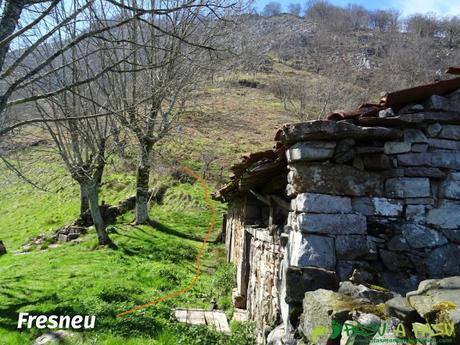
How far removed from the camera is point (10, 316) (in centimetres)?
674

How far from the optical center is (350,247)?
401 cm

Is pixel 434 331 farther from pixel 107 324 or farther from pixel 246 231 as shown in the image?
pixel 246 231

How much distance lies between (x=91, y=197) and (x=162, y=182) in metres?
7.28

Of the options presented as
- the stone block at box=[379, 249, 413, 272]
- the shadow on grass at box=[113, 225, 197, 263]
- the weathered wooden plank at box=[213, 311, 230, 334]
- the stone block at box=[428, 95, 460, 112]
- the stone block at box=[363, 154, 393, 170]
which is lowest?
the weathered wooden plank at box=[213, 311, 230, 334]

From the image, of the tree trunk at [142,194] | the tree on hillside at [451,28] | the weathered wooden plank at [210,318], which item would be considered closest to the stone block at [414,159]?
the weathered wooden plank at [210,318]

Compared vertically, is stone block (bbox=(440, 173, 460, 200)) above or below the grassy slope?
above

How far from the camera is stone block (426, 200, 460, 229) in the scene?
13.7 ft

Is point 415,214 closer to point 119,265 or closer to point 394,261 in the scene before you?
point 394,261

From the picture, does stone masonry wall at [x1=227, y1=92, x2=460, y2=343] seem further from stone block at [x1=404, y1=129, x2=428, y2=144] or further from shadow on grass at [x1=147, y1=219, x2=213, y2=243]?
shadow on grass at [x1=147, y1=219, x2=213, y2=243]

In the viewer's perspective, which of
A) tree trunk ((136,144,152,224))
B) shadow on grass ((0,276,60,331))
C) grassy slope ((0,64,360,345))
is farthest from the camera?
tree trunk ((136,144,152,224))

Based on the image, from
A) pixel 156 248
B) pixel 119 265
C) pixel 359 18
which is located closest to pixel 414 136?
pixel 119 265

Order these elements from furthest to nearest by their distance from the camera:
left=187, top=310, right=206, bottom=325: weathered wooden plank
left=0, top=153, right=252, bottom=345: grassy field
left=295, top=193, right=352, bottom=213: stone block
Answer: left=187, top=310, right=206, bottom=325: weathered wooden plank, left=0, top=153, right=252, bottom=345: grassy field, left=295, top=193, right=352, bottom=213: stone block

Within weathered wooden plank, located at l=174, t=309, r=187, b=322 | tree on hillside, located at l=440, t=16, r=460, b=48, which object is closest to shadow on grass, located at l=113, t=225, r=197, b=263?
weathered wooden plank, located at l=174, t=309, r=187, b=322

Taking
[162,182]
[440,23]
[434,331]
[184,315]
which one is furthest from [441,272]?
[440,23]
